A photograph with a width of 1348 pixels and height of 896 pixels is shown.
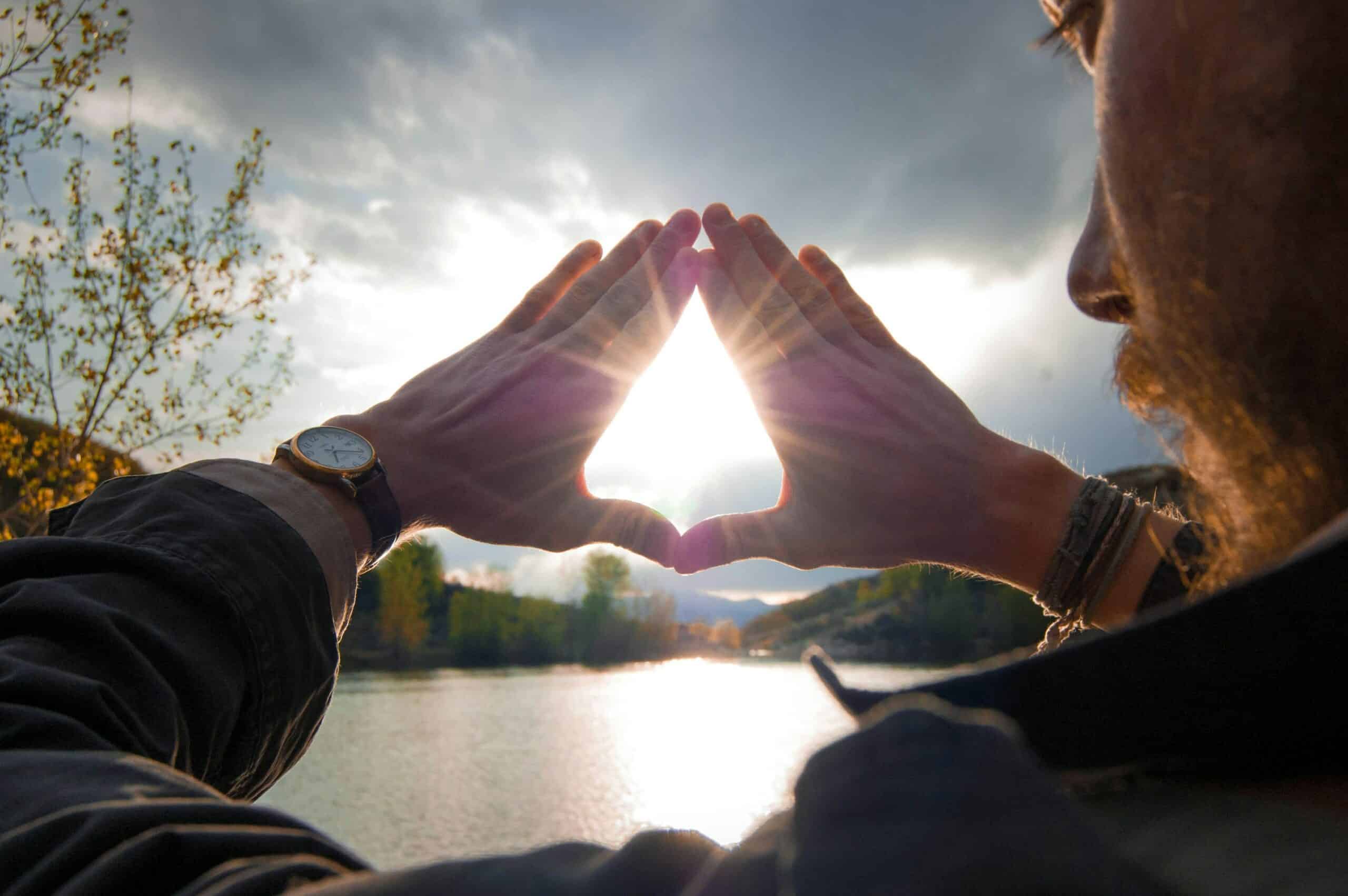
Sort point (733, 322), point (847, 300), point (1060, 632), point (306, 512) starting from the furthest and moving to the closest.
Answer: point (733, 322) < point (847, 300) < point (1060, 632) < point (306, 512)

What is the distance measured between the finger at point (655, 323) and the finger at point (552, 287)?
0.24 metres

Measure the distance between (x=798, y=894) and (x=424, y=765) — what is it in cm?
2230

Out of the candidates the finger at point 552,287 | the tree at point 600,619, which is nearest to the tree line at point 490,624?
the tree at point 600,619

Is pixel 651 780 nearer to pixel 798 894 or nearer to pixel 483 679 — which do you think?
pixel 798 894

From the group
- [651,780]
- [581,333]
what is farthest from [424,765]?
[581,333]

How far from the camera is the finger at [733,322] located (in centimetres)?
220

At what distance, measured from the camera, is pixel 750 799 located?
1794 cm

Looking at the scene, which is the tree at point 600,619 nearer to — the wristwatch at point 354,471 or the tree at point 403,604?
the tree at point 403,604

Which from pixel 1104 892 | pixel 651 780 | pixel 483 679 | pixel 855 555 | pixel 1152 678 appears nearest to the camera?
pixel 1104 892

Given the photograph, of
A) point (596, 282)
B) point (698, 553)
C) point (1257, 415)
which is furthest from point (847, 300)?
point (1257, 415)

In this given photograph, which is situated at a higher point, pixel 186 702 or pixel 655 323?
pixel 655 323

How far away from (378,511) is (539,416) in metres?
0.51

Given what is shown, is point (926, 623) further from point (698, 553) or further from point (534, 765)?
point (698, 553)

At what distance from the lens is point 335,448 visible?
60.5 inches
